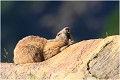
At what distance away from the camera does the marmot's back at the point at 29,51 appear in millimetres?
18484

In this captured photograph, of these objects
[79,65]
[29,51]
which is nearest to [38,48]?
[29,51]

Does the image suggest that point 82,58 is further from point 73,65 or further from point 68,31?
point 68,31

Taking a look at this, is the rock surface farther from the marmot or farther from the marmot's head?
the marmot's head

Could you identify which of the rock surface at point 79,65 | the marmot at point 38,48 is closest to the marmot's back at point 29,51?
the marmot at point 38,48

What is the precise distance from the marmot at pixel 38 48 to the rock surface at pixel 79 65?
1.92 ft

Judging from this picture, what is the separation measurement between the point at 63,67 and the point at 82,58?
1.94 feet

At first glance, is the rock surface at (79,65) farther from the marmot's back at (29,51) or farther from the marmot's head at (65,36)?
the marmot's head at (65,36)

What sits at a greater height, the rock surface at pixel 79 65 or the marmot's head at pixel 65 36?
the marmot's head at pixel 65 36

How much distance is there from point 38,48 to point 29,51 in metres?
0.33

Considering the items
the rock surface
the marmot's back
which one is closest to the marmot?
the marmot's back

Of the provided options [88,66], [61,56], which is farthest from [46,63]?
[88,66]

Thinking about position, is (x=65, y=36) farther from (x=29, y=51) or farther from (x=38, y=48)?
(x=29, y=51)

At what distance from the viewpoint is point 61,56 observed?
57.8 feet

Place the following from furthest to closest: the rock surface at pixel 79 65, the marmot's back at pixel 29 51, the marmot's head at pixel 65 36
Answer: the marmot's head at pixel 65 36, the marmot's back at pixel 29 51, the rock surface at pixel 79 65
